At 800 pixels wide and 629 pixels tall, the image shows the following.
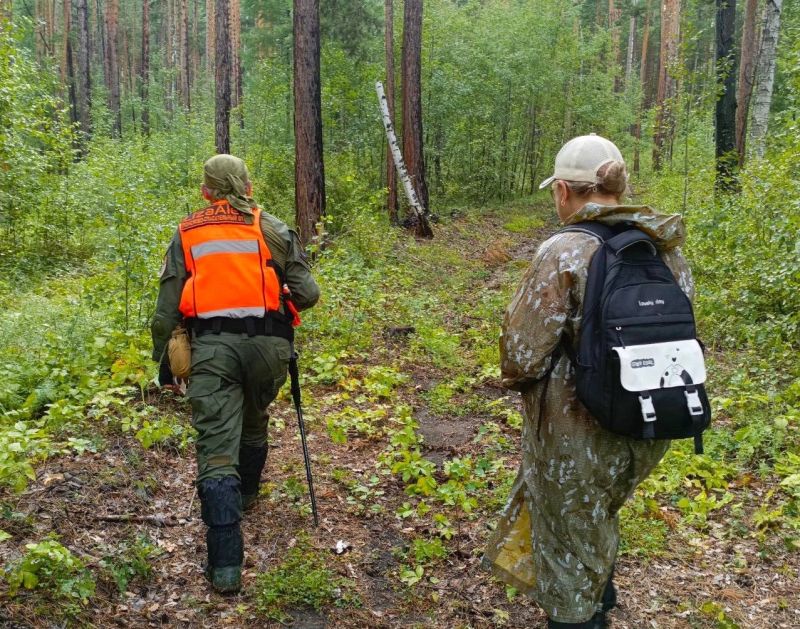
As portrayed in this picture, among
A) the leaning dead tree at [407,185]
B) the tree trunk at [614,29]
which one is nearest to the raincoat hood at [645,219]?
the leaning dead tree at [407,185]

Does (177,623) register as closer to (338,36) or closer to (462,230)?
(462,230)

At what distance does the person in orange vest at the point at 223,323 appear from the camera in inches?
136

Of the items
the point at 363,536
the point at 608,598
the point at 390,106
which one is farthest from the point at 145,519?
the point at 390,106

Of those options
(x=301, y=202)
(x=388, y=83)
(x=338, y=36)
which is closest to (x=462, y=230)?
(x=388, y=83)

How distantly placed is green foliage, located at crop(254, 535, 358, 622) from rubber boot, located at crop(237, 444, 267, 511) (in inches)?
23.8

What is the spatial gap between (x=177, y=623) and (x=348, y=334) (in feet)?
15.6

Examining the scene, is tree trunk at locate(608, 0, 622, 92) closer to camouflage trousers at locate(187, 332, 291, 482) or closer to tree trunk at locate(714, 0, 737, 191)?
tree trunk at locate(714, 0, 737, 191)

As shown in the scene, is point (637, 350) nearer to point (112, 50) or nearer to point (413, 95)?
point (413, 95)

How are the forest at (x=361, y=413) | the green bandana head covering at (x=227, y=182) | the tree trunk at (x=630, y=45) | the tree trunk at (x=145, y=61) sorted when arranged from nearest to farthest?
the forest at (x=361, y=413)
the green bandana head covering at (x=227, y=182)
the tree trunk at (x=145, y=61)
the tree trunk at (x=630, y=45)

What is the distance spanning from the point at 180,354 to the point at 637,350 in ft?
7.99

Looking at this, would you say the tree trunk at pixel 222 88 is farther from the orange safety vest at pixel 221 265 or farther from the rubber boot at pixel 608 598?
the rubber boot at pixel 608 598

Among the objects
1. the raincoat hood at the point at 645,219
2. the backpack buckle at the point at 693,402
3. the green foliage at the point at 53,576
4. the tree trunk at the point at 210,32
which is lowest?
the green foliage at the point at 53,576

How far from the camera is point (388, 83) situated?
17.4 m

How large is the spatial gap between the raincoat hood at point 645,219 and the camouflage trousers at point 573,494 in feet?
2.24
